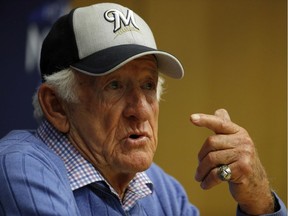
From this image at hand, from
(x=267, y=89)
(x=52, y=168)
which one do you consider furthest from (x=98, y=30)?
(x=267, y=89)

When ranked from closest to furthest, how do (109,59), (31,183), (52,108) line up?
(31,183)
(109,59)
(52,108)

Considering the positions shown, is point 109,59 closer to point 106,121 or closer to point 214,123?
point 106,121

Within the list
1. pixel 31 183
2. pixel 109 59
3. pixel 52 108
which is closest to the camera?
pixel 31 183

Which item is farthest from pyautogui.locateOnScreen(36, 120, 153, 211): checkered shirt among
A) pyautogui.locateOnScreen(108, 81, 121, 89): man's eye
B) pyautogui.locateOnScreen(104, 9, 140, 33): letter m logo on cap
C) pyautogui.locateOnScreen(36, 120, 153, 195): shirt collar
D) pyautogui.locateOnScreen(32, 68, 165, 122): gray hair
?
pyautogui.locateOnScreen(104, 9, 140, 33): letter m logo on cap

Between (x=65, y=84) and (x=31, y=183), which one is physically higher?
(x=65, y=84)

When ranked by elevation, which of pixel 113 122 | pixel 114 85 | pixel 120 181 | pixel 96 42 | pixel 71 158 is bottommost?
pixel 120 181

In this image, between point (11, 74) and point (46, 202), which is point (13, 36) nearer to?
point (11, 74)

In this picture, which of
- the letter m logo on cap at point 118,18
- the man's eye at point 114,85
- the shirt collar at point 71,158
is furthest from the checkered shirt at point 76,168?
the letter m logo on cap at point 118,18

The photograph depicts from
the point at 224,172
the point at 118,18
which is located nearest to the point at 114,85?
the point at 118,18

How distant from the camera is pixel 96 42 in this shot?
1629mm

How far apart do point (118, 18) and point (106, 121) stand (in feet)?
1.07

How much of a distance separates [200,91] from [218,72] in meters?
0.19

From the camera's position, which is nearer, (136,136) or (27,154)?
(27,154)

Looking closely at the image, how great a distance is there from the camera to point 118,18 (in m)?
1.67
